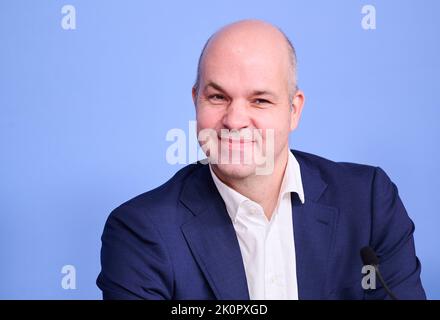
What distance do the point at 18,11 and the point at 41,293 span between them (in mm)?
831

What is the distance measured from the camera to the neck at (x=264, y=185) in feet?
4.67

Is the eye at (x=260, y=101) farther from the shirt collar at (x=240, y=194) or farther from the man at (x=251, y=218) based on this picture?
the shirt collar at (x=240, y=194)

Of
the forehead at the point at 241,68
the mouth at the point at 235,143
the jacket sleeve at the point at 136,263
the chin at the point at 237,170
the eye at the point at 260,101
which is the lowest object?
the jacket sleeve at the point at 136,263

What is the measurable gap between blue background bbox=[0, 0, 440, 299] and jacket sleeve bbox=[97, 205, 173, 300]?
2.32ft

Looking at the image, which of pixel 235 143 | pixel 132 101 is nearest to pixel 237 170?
pixel 235 143

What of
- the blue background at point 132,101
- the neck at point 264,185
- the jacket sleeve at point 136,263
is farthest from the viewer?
the blue background at point 132,101

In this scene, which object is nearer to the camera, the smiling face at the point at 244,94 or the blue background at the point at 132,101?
the smiling face at the point at 244,94

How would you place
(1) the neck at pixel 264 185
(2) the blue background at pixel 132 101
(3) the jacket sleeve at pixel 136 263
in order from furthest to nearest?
(2) the blue background at pixel 132 101
(1) the neck at pixel 264 185
(3) the jacket sleeve at pixel 136 263

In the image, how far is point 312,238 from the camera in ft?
4.69

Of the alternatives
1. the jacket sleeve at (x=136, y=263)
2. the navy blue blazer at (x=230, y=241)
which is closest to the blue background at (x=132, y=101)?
the navy blue blazer at (x=230, y=241)

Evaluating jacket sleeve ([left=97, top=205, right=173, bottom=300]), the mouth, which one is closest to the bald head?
the mouth

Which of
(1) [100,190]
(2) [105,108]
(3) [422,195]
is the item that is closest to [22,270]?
(1) [100,190]

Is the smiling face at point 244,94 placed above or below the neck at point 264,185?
above

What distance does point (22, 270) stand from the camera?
2.10m
